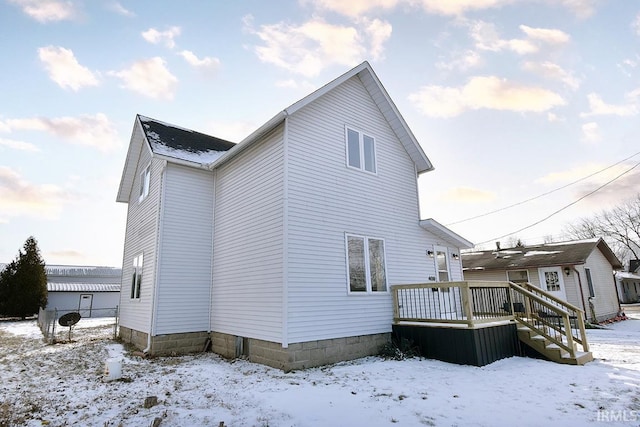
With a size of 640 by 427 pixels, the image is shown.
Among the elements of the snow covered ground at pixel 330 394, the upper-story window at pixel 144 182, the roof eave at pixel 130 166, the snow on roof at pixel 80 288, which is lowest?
the snow covered ground at pixel 330 394

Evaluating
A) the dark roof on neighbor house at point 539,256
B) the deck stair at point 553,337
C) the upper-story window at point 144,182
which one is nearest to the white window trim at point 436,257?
the deck stair at point 553,337

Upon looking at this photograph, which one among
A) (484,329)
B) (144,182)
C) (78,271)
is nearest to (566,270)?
(484,329)

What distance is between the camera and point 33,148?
1205cm

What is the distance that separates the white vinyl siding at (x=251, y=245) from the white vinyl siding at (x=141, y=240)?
200 centimetres

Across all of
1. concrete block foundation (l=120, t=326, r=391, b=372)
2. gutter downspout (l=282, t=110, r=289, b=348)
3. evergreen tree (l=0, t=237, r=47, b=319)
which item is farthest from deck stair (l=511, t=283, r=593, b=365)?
evergreen tree (l=0, t=237, r=47, b=319)

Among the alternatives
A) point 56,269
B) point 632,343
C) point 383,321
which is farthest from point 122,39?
point 56,269

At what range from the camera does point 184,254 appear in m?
10.6

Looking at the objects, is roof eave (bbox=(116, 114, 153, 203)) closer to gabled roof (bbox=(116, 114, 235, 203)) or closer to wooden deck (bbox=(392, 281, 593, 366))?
gabled roof (bbox=(116, 114, 235, 203))

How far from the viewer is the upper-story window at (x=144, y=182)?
12526 millimetres

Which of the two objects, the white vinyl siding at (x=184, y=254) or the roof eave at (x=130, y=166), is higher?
the roof eave at (x=130, y=166)

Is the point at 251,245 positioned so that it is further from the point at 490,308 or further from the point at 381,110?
the point at 490,308

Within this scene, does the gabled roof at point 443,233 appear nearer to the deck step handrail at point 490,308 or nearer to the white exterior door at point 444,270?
the white exterior door at point 444,270

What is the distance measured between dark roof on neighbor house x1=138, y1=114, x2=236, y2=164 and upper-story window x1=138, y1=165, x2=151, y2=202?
1328 mm

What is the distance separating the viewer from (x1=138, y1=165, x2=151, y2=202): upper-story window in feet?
41.1
